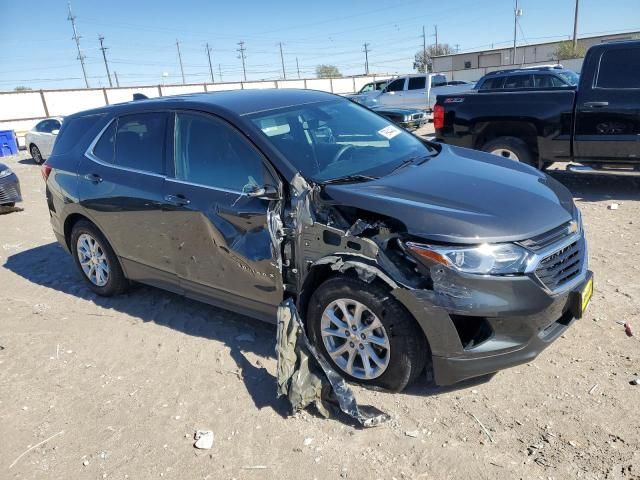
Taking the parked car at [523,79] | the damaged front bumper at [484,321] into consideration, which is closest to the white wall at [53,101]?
the parked car at [523,79]

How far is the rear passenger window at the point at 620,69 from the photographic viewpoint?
6.48 metres

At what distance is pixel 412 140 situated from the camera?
425cm

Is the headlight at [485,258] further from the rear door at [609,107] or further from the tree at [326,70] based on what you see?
the tree at [326,70]

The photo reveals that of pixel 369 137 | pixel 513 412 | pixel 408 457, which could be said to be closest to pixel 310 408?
pixel 408 457

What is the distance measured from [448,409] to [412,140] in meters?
2.24

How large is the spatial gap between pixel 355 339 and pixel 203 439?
1050 mm

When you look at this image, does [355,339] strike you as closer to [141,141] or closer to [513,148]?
[141,141]

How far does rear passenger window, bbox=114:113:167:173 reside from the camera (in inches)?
157

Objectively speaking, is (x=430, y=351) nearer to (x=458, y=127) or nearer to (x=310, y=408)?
(x=310, y=408)

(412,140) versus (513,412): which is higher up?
(412,140)

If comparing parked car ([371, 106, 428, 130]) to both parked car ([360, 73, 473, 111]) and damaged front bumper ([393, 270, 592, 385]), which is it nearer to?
parked car ([360, 73, 473, 111])

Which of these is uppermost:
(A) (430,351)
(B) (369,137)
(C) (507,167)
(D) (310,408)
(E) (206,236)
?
(B) (369,137)

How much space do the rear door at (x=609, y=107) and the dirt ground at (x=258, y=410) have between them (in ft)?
8.66

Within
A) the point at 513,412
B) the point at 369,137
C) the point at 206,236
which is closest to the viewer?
the point at 513,412
